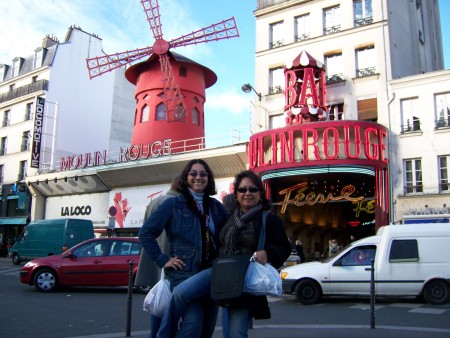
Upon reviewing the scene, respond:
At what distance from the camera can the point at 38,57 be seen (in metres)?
31.6

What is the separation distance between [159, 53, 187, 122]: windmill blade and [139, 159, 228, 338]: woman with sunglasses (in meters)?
→ 20.6

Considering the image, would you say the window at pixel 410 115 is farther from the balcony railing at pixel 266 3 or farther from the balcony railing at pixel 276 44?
the balcony railing at pixel 266 3

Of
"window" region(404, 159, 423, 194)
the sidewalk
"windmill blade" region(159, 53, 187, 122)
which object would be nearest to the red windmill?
"windmill blade" region(159, 53, 187, 122)

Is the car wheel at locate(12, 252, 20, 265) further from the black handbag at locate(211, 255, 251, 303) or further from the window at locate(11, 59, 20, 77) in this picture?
the black handbag at locate(211, 255, 251, 303)

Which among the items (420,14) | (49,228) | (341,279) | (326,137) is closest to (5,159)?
(49,228)

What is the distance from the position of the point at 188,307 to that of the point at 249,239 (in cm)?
58

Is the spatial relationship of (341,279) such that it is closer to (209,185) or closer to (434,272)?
(434,272)

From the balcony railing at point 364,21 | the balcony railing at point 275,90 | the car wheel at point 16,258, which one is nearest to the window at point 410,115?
the balcony railing at point 364,21

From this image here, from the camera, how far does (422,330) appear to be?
577 centimetres

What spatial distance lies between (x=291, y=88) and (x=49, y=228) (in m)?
10.7

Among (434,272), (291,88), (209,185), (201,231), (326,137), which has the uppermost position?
(291,88)

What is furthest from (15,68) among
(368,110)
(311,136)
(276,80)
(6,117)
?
(368,110)

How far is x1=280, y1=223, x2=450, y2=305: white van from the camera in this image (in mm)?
8820

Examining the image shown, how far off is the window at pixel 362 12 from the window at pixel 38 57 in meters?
20.9
